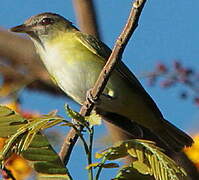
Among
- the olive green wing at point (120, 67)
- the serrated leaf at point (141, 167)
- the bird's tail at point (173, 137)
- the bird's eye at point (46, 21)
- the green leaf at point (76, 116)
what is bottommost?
the bird's tail at point (173, 137)

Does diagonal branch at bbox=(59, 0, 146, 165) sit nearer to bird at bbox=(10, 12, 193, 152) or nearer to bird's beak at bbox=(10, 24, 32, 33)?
bird at bbox=(10, 12, 193, 152)

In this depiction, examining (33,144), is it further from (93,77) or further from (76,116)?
(93,77)

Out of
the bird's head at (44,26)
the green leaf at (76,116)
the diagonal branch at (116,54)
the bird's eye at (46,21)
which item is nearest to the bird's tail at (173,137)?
the bird's head at (44,26)

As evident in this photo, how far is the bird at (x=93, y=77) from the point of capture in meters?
3.58

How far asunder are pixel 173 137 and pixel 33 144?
199 cm

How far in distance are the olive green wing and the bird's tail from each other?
122 mm

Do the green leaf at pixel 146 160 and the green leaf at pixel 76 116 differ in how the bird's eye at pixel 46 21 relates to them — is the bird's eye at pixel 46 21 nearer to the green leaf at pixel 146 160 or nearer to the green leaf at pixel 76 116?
the green leaf at pixel 76 116

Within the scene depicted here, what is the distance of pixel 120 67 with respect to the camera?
3.75 metres

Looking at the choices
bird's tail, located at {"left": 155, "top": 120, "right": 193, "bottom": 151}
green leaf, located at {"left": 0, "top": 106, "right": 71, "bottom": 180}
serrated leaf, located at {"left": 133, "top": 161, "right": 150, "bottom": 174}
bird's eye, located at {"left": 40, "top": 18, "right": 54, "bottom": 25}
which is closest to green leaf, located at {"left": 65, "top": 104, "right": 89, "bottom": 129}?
green leaf, located at {"left": 0, "top": 106, "right": 71, "bottom": 180}

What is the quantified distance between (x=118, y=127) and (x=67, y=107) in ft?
5.41

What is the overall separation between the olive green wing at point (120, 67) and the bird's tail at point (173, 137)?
0.12 m

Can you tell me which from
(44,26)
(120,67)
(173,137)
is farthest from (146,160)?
(44,26)

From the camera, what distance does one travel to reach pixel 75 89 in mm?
3605

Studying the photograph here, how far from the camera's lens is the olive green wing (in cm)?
364
